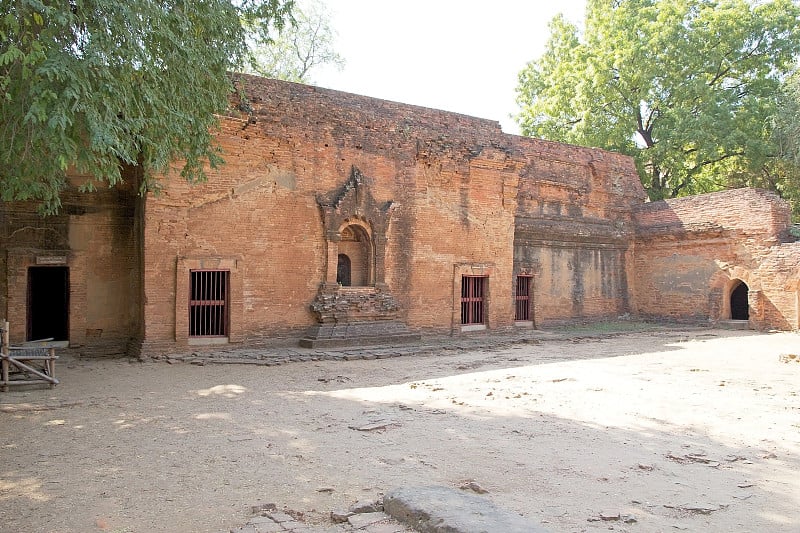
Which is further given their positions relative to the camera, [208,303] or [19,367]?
[208,303]

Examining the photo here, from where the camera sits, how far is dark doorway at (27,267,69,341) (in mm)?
12758

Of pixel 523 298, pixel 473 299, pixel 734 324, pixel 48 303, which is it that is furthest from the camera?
pixel 734 324

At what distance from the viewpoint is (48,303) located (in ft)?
43.5

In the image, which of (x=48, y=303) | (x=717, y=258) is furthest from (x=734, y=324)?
(x=48, y=303)

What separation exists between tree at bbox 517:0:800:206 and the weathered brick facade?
5.93 meters

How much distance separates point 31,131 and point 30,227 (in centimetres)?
609

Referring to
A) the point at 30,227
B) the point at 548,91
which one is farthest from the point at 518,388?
the point at 548,91

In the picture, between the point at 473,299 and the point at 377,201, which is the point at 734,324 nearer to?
the point at 473,299

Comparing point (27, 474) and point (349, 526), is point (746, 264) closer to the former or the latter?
point (349, 526)

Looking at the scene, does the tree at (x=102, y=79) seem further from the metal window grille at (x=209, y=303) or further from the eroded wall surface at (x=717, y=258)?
the eroded wall surface at (x=717, y=258)

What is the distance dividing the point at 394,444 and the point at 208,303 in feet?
23.8

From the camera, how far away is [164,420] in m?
7.07

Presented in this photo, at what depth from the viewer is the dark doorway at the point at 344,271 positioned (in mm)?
14383

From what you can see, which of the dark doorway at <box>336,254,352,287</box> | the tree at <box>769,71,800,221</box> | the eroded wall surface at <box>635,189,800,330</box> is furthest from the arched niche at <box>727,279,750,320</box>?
the dark doorway at <box>336,254,352,287</box>
